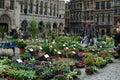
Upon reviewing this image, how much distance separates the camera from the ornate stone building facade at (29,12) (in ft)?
192

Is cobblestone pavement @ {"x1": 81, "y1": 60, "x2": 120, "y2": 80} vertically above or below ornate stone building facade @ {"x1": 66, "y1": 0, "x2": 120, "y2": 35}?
below

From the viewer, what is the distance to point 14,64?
1736 centimetres

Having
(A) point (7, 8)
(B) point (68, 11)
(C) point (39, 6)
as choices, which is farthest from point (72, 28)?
(A) point (7, 8)

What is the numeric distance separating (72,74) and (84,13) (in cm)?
7357

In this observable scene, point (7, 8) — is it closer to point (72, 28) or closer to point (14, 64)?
point (72, 28)

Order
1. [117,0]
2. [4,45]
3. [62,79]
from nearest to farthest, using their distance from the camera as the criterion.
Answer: [62,79], [4,45], [117,0]

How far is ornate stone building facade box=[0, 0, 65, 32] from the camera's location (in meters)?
58.7

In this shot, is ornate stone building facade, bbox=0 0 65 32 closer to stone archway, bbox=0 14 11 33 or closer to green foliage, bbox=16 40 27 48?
A: stone archway, bbox=0 14 11 33

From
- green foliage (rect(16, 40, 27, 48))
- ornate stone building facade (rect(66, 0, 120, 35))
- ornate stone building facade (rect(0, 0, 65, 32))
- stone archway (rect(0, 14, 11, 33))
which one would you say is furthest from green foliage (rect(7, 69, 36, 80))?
ornate stone building facade (rect(66, 0, 120, 35))

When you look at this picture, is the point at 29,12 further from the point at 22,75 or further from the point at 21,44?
the point at 22,75

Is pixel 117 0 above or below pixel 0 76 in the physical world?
above

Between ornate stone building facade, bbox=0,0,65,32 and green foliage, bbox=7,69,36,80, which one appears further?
ornate stone building facade, bbox=0,0,65,32

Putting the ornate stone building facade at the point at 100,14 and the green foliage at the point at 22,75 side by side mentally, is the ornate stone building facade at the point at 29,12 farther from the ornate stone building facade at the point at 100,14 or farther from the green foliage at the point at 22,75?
the green foliage at the point at 22,75

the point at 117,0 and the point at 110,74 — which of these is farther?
the point at 117,0
